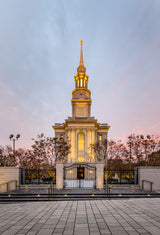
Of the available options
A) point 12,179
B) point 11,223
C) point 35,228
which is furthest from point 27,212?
point 12,179

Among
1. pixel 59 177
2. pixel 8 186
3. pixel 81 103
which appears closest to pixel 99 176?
pixel 59 177

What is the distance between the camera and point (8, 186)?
15953 mm

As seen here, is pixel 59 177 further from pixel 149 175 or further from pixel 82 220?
pixel 149 175

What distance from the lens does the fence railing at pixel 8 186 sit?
15380 mm

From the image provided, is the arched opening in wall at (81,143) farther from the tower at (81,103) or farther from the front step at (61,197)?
the front step at (61,197)

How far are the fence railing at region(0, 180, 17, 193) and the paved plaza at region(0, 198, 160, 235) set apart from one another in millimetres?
7063

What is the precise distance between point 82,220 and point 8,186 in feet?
39.0

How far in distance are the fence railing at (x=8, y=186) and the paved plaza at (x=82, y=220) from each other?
706cm

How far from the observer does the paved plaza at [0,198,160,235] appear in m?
6.18

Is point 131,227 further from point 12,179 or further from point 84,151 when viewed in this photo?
point 84,151

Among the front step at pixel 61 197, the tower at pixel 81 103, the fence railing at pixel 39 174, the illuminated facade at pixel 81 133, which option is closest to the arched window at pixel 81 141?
the illuminated facade at pixel 81 133

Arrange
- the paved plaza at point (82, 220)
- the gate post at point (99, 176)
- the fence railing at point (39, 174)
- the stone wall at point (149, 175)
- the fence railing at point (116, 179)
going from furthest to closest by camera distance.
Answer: the fence railing at point (39, 174), the fence railing at point (116, 179), the stone wall at point (149, 175), the gate post at point (99, 176), the paved plaza at point (82, 220)

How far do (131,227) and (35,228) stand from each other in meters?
4.19

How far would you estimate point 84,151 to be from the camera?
40.8 meters
